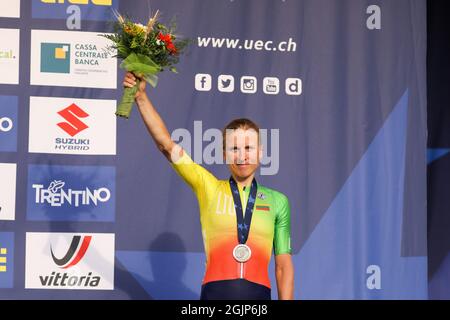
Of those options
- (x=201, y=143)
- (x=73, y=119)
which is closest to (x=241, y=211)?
(x=201, y=143)

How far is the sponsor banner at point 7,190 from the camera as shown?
18.2 feet

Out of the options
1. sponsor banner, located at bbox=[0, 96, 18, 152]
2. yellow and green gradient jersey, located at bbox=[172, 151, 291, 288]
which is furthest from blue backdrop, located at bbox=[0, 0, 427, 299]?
yellow and green gradient jersey, located at bbox=[172, 151, 291, 288]

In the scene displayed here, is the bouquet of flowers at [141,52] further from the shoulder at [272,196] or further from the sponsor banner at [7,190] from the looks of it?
the sponsor banner at [7,190]

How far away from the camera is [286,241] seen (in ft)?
15.1

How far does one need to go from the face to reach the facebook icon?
4.24 feet

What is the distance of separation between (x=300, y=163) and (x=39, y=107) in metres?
1.71

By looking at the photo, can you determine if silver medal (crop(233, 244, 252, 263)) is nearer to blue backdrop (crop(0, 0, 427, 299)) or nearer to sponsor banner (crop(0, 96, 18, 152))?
blue backdrop (crop(0, 0, 427, 299))

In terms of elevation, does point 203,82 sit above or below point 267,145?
above

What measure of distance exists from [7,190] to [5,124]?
409mm

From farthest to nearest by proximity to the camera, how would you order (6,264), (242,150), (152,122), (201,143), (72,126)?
(201,143), (72,126), (6,264), (242,150), (152,122)

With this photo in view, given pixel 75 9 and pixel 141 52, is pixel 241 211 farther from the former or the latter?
pixel 75 9

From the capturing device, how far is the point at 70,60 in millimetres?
5684
